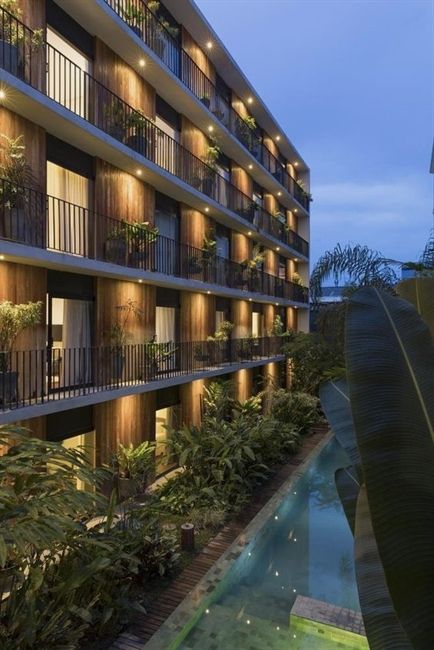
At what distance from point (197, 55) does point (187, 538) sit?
53.7 feet

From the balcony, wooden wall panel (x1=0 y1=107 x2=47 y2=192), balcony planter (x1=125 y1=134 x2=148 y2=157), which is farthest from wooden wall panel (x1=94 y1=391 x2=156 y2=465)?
the balcony

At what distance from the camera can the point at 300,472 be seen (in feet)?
43.6

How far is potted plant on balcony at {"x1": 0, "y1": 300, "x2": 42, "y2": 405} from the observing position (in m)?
8.13

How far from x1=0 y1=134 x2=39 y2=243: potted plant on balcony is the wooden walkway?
668 centimetres

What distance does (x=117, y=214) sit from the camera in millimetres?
12438

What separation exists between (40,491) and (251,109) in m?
21.2

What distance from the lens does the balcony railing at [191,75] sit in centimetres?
1268

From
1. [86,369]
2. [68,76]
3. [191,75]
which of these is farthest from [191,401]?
[191,75]

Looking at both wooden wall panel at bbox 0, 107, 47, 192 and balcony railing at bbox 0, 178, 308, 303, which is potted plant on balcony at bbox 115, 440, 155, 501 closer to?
balcony railing at bbox 0, 178, 308, 303

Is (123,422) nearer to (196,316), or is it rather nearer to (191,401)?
(191,401)

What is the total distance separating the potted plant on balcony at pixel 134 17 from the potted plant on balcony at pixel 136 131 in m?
2.15

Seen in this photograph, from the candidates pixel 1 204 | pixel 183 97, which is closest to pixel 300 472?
pixel 1 204

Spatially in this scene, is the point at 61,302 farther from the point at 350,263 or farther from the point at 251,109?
the point at 251,109

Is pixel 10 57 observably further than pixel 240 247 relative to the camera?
No
